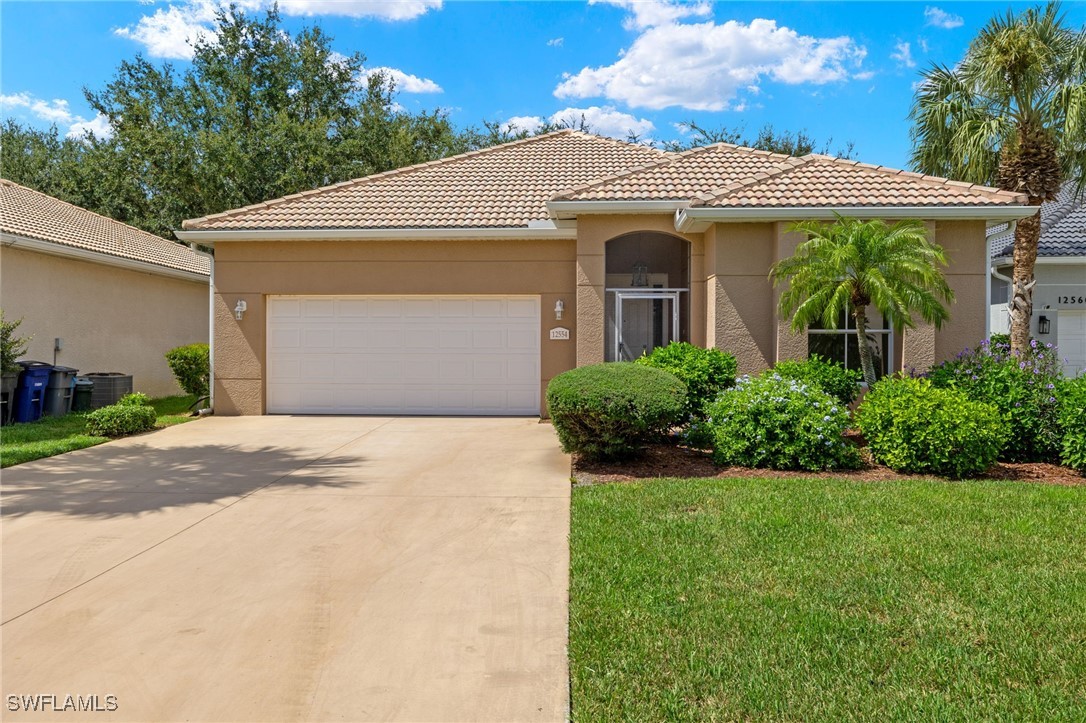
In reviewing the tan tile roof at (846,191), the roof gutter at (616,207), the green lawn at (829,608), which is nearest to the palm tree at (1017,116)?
the tan tile roof at (846,191)

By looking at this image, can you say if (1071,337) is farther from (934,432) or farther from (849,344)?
(934,432)

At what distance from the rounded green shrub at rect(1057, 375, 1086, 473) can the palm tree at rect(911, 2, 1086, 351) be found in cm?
470

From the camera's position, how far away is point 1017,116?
1336cm

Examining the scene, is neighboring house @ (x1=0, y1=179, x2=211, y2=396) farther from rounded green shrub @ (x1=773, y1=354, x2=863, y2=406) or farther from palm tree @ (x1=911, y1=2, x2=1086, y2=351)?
palm tree @ (x1=911, y1=2, x2=1086, y2=351)

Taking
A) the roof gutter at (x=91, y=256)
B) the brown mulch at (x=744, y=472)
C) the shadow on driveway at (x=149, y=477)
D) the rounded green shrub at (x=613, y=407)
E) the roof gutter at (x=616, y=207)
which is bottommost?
the shadow on driveway at (x=149, y=477)

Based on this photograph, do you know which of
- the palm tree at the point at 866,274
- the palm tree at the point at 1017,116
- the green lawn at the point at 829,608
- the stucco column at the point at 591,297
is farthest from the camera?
the palm tree at the point at 1017,116

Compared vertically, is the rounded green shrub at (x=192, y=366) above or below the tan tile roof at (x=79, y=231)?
below

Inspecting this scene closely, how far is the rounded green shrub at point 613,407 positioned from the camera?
313 inches

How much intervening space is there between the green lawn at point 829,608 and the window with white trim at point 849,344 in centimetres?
472

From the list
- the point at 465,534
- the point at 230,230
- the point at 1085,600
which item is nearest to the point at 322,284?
the point at 230,230

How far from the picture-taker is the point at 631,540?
5656 mm

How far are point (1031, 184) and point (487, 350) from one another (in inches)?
417

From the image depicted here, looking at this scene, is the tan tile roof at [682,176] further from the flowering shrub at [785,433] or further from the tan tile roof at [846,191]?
the flowering shrub at [785,433]

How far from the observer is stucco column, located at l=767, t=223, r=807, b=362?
35.9 feet
